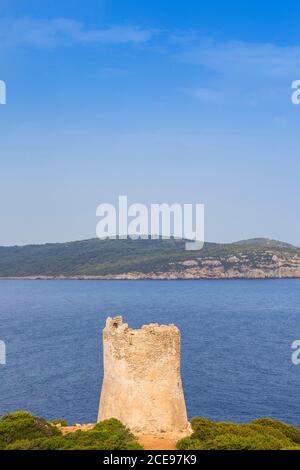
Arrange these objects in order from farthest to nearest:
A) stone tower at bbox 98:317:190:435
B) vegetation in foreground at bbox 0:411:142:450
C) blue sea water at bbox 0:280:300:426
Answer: blue sea water at bbox 0:280:300:426, stone tower at bbox 98:317:190:435, vegetation in foreground at bbox 0:411:142:450

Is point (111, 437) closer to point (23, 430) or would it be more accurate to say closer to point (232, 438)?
point (232, 438)

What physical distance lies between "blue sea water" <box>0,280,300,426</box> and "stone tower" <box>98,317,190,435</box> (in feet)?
88.4

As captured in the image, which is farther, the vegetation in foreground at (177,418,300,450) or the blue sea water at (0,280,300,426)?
the blue sea water at (0,280,300,426)

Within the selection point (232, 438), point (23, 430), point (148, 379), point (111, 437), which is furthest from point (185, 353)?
point (111, 437)

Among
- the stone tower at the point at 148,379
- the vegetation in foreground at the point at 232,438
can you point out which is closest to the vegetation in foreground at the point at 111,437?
the vegetation in foreground at the point at 232,438

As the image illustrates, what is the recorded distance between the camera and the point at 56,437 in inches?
1002

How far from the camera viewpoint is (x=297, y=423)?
5138cm

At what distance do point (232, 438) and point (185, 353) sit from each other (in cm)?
5753

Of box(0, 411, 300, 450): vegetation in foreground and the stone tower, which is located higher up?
the stone tower

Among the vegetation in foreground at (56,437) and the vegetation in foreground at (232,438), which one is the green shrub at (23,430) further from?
the vegetation in foreground at (232,438)

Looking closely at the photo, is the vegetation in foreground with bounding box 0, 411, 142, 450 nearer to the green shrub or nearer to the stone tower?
the green shrub

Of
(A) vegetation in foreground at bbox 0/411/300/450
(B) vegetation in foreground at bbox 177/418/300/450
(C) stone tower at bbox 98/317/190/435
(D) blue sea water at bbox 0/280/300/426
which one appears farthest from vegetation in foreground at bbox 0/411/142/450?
(D) blue sea water at bbox 0/280/300/426

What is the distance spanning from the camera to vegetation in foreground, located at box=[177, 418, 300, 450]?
24547mm
